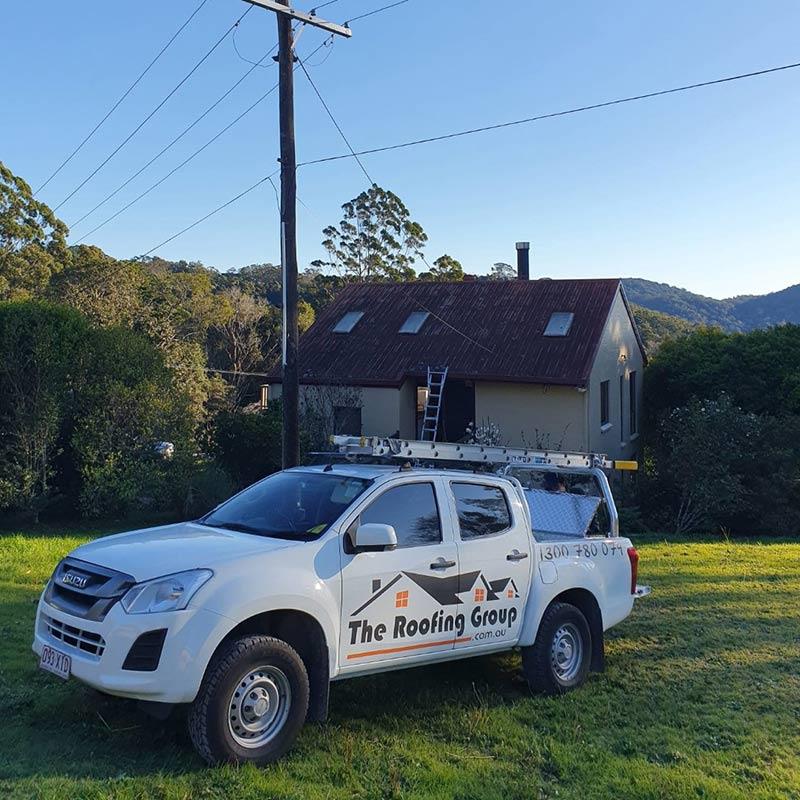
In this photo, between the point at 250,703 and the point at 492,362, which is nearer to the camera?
the point at 250,703

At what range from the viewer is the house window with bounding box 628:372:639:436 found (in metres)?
24.9

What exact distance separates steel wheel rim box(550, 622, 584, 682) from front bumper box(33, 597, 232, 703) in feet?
9.91

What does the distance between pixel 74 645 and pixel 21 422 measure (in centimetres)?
962

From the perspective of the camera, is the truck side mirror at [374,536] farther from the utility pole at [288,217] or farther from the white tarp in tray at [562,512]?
the utility pole at [288,217]

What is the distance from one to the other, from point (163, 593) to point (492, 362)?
57.7 feet

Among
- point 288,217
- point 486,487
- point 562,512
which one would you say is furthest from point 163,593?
point 288,217

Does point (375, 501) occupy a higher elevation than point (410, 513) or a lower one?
higher

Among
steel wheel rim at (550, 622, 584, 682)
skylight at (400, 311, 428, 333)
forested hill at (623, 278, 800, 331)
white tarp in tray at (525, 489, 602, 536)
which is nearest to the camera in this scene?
steel wheel rim at (550, 622, 584, 682)

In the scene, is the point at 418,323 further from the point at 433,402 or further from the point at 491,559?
the point at 491,559

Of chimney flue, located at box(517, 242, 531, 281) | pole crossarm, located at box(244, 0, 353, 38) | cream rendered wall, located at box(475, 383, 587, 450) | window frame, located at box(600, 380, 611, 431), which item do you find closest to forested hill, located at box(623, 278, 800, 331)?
chimney flue, located at box(517, 242, 531, 281)

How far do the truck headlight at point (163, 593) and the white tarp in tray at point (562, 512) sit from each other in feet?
12.2

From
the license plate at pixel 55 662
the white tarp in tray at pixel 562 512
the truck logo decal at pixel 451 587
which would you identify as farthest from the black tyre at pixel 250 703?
the white tarp in tray at pixel 562 512

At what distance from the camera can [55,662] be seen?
4879mm

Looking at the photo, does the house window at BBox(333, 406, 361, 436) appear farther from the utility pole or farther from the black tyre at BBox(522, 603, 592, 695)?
the black tyre at BBox(522, 603, 592, 695)
